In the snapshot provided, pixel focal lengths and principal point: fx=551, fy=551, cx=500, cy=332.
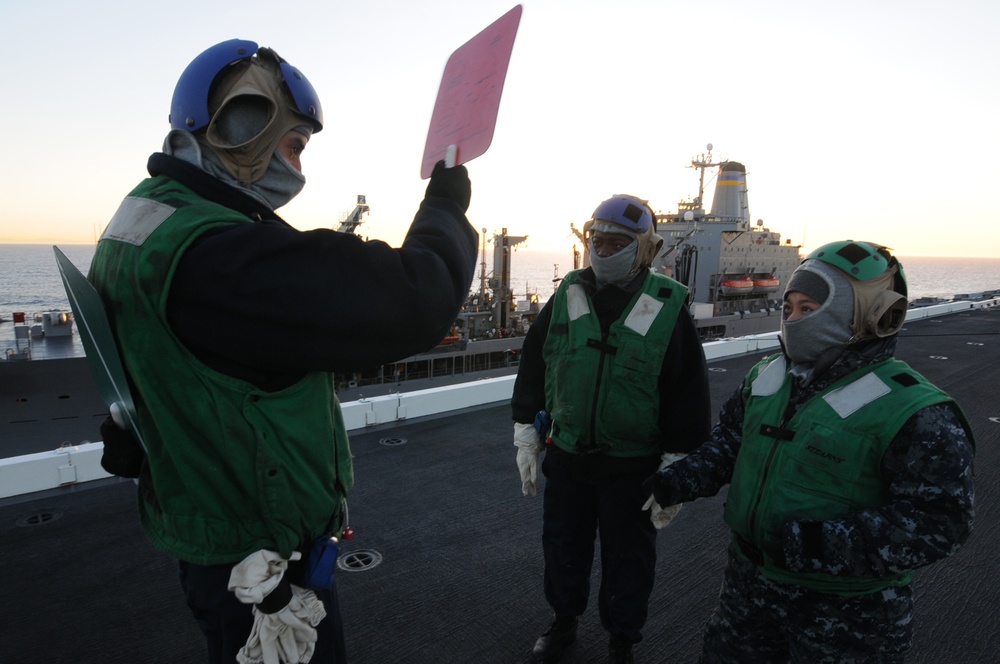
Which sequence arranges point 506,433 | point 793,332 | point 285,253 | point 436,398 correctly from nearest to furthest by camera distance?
point 285,253
point 793,332
point 506,433
point 436,398

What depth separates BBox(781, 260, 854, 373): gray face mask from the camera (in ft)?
A: 5.26

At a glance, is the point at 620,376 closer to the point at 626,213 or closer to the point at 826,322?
the point at 626,213

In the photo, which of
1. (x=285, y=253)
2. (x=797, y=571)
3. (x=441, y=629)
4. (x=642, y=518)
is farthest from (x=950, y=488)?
(x=441, y=629)

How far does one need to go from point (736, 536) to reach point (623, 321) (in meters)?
0.92

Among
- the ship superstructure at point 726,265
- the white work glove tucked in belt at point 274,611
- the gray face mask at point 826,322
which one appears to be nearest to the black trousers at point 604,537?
the gray face mask at point 826,322

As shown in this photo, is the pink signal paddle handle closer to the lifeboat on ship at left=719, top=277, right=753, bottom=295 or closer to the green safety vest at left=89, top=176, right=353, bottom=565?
the green safety vest at left=89, top=176, right=353, bottom=565

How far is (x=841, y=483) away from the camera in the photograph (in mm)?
1562

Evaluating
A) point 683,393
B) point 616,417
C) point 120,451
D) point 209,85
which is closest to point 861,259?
point 683,393

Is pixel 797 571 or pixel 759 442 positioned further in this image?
pixel 759 442

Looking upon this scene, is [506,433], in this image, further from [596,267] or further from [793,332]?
[793,332]

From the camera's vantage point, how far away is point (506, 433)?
195 inches

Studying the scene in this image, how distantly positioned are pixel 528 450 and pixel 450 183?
5.91 feet

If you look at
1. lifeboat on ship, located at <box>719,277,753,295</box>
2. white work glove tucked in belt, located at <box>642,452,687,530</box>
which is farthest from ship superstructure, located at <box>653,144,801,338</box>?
white work glove tucked in belt, located at <box>642,452,687,530</box>

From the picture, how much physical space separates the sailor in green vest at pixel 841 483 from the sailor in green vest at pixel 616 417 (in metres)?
0.51
